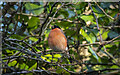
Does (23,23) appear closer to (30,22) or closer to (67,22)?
(30,22)

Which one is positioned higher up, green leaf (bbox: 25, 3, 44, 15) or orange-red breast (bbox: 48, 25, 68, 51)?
green leaf (bbox: 25, 3, 44, 15)

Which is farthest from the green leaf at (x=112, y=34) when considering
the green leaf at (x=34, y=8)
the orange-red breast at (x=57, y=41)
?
the green leaf at (x=34, y=8)

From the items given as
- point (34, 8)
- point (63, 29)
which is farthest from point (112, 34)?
point (34, 8)

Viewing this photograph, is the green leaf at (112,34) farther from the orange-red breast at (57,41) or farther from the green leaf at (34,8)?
the green leaf at (34,8)

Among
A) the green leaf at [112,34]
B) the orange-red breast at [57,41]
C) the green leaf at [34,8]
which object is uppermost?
the green leaf at [34,8]

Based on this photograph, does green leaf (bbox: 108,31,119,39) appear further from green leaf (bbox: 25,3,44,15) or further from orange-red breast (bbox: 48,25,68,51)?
green leaf (bbox: 25,3,44,15)

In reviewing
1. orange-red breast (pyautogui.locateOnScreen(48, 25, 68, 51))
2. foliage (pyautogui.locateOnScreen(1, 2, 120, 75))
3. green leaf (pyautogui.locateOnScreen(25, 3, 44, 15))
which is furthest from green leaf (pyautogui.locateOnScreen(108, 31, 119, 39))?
green leaf (pyautogui.locateOnScreen(25, 3, 44, 15))

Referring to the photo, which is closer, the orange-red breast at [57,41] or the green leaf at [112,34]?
the orange-red breast at [57,41]

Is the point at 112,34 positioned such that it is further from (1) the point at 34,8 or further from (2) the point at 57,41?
(1) the point at 34,8

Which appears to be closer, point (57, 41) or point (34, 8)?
point (57, 41)

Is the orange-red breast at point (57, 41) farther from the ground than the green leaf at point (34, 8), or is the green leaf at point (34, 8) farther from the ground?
the green leaf at point (34, 8)

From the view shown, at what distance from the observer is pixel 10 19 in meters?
1.12

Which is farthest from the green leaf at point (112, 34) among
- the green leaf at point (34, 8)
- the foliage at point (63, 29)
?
the green leaf at point (34, 8)

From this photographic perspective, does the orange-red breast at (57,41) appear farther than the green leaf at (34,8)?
No
